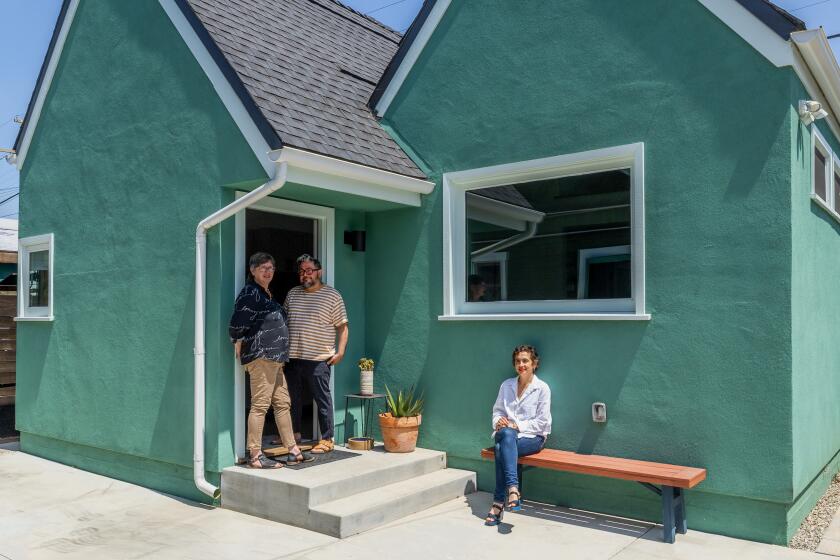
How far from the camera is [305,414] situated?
24.9 feet

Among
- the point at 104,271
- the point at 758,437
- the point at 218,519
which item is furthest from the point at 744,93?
the point at 104,271

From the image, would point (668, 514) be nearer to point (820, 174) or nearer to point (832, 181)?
point (820, 174)

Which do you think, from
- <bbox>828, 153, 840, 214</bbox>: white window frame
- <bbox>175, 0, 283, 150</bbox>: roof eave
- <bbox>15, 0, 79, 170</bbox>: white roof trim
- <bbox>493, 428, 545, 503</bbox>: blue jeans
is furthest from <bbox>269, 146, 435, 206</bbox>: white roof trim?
<bbox>15, 0, 79, 170</bbox>: white roof trim

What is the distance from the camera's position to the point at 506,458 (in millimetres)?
5305

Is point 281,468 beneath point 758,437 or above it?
beneath

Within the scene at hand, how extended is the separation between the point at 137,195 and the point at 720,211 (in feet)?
16.4

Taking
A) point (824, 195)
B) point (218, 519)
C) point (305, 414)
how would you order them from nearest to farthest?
1. point (218, 519)
2. point (824, 195)
3. point (305, 414)

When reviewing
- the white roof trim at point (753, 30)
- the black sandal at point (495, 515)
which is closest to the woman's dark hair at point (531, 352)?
the black sandal at point (495, 515)

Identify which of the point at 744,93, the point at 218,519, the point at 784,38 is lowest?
the point at 218,519

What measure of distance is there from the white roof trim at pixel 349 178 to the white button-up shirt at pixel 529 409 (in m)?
1.97

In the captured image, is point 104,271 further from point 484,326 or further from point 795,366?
point 795,366

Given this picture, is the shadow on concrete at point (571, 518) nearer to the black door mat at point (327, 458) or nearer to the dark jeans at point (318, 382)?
the black door mat at point (327, 458)

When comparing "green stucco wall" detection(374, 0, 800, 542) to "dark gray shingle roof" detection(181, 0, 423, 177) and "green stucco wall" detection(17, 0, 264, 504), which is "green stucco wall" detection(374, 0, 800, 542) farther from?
"green stucco wall" detection(17, 0, 264, 504)

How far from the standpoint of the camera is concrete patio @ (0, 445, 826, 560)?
4719 mm
